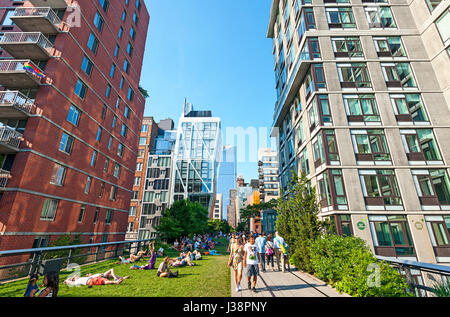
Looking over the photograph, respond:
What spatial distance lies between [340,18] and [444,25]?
8.32 m

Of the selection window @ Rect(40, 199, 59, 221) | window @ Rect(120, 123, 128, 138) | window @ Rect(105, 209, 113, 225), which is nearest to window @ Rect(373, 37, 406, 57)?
window @ Rect(120, 123, 128, 138)

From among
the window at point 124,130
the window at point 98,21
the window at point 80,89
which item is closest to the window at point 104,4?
the window at point 98,21

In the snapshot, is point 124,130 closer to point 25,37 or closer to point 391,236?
point 25,37

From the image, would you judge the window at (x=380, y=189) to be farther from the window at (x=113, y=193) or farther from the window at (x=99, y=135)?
the window at (x=113, y=193)

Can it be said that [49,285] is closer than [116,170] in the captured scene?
Yes

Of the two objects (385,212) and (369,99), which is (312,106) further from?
(385,212)

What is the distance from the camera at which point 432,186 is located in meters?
15.0

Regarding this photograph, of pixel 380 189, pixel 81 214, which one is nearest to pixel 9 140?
pixel 81 214

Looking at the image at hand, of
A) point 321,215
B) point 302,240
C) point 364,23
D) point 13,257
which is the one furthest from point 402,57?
point 13,257

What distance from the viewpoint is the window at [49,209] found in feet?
48.3

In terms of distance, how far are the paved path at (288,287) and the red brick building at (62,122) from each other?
1516 cm

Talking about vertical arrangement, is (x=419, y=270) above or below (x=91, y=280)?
above

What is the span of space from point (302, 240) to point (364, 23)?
2251 centimetres

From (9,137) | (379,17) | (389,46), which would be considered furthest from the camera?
(379,17)
